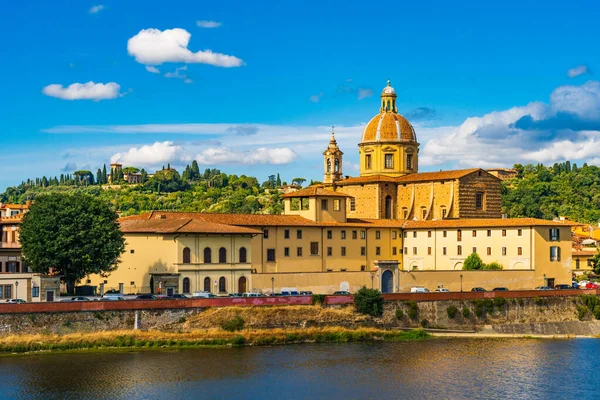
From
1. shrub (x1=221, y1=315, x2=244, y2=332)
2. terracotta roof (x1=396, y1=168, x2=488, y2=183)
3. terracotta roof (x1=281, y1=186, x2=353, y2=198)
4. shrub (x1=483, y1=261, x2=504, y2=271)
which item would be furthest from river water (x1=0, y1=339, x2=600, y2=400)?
terracotta roof (x1=396, y1=168, x2=488, y2=183)

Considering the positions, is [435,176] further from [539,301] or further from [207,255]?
[207,255]

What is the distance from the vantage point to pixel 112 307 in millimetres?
48781

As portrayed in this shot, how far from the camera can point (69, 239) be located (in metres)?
52.4

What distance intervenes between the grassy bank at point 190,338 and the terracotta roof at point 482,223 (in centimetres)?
1594

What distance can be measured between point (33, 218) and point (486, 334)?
2709 cm

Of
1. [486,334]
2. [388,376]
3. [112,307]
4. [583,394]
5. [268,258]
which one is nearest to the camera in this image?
[583,394]

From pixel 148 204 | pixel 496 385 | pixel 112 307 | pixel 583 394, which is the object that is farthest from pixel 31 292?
pixel 148 204

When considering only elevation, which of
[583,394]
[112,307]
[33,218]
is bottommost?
[583,394]

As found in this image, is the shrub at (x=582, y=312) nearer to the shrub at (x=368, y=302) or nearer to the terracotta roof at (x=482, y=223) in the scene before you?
the terracotta roof at (x=482, y=223)

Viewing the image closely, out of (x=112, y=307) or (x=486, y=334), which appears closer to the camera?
(x=112, y=307)

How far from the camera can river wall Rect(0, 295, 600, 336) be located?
157ft

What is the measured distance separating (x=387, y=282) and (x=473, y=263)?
26.0 ft

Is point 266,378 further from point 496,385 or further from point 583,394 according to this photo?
point 583,394

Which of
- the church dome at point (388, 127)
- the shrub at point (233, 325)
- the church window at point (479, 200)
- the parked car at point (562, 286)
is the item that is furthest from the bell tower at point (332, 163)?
the shrub at point (233, 325)
